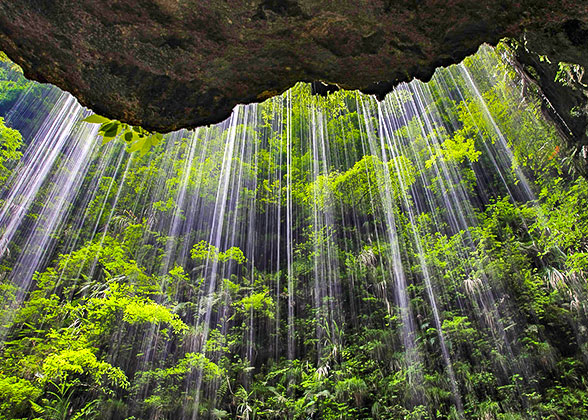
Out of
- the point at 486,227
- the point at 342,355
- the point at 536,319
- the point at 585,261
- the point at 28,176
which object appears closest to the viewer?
the point at 585,261

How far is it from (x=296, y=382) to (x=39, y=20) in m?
8.77

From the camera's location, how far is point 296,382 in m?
8.38

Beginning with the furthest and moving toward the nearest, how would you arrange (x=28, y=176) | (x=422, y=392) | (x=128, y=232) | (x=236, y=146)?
(x=236, y=146), (x=28, y=176), (x=128, y=232), (x=422, y=392)

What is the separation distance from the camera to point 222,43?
3.66 ft

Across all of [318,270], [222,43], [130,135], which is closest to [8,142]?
[318,270]

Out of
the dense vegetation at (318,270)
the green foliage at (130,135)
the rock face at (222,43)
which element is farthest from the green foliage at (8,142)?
the rock face at (222,43)

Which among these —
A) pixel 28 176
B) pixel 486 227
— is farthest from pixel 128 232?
pixel 486 227

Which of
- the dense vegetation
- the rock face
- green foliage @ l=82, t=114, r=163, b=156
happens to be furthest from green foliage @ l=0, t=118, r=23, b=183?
the rock face

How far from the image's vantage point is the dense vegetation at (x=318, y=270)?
7160 millimetres

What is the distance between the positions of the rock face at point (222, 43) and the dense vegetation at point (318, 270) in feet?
13.2

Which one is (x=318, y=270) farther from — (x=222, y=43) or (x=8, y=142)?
(x=222, y=43)

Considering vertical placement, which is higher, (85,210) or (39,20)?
(85,210)

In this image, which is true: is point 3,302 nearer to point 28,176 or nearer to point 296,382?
point 28,176

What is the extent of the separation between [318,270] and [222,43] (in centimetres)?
1000
